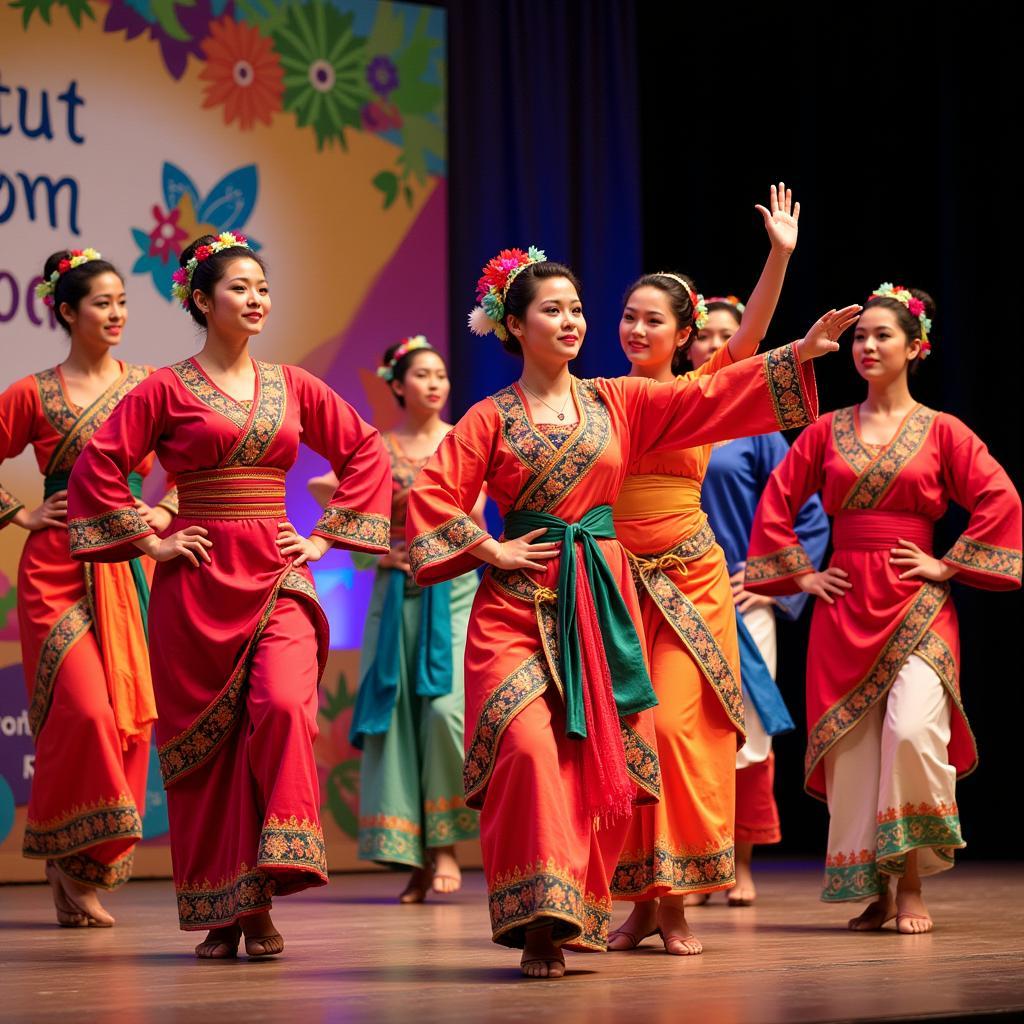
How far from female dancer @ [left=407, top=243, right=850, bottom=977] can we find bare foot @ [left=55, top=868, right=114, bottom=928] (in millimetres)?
1515

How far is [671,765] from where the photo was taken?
3.79 metres

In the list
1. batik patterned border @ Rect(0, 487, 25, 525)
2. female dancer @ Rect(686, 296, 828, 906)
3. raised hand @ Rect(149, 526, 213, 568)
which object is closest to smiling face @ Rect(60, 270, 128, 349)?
batik patterned border @ Rect(0, 487, 25, 525)

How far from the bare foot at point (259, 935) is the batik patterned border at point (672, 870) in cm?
70

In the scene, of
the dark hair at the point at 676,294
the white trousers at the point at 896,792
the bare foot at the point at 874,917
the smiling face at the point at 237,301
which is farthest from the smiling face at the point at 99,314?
the bare foot at the point at 874,917

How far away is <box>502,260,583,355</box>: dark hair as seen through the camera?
361 centimetres

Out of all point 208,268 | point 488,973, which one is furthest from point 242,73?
point 488,973

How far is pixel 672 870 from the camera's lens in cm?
373

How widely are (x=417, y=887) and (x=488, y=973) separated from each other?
6.13ft

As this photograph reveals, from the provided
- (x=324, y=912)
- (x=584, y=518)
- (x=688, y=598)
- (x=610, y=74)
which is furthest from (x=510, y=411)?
(x=610, y=74)

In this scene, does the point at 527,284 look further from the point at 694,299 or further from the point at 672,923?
the point at 672,923

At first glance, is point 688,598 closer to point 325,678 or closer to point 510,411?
point 510,411

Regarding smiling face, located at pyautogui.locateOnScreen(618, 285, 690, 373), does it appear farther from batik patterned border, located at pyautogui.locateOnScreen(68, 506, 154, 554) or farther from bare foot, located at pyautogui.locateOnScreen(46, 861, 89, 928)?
bare foot, located at pyautogui.locateOnScreen(46, 861, 89, 928)

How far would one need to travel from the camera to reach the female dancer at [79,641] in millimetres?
4492

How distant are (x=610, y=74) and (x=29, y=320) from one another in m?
2.37
